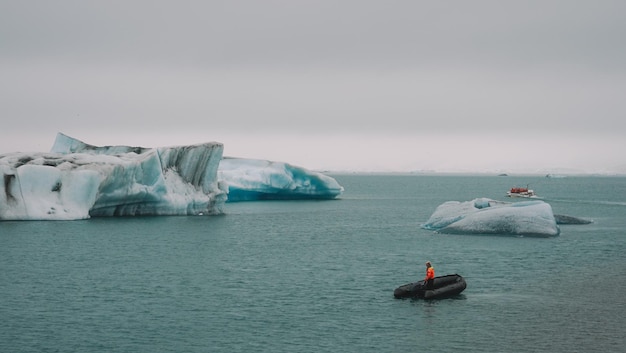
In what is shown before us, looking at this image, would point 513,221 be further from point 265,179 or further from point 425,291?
point 265,179

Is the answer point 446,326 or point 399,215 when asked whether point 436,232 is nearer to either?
point 399,215

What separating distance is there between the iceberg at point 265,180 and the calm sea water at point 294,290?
3166 centimetres

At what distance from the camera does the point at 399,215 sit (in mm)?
92688

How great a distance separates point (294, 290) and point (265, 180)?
64.4m

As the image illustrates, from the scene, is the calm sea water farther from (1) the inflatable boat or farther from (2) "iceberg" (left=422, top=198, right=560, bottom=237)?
(2) "iceberg" (left=422, top=198, right=560, bottom=237)

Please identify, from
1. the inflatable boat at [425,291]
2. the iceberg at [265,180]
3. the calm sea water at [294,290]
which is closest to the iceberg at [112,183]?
the calm sea water at [294,290]

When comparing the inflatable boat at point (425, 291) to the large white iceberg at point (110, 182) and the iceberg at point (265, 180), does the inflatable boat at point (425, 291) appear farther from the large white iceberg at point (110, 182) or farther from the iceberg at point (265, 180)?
the iceberg at point (265, 180)

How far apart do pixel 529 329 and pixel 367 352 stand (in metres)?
6.96

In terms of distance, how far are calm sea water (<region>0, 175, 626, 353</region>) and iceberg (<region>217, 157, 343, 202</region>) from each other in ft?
104

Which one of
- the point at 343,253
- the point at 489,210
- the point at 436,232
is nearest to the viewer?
the point at 343,253

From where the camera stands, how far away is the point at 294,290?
40000 millimetres

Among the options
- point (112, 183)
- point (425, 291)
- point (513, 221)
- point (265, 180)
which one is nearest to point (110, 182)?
point (112, 183)

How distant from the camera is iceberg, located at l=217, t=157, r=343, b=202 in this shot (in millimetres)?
101688

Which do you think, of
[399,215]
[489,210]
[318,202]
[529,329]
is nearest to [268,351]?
[529,329]
